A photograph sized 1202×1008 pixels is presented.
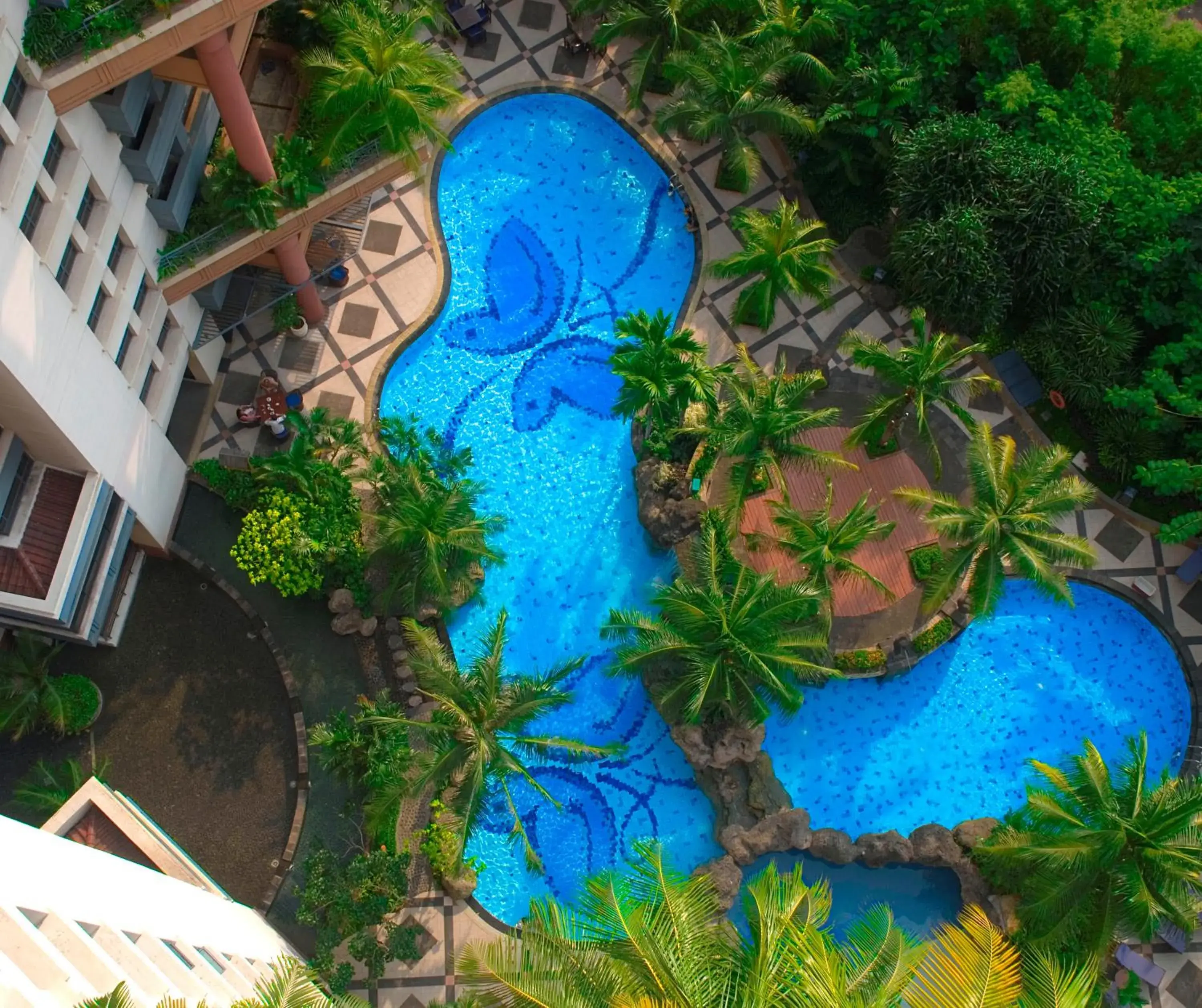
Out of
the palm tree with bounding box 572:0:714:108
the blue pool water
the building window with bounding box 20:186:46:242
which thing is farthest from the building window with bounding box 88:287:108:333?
the palm tree with bounding box 572:0:714:108

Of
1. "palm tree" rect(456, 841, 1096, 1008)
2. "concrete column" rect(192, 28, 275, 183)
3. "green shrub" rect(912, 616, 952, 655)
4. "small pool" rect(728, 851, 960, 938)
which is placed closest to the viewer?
"palm tree" rect(456, 841, 1096, 1008)

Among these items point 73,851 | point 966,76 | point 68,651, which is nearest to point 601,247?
point 966,76

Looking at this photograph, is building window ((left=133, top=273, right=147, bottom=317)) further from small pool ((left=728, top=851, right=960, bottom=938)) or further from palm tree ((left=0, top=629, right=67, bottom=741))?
small pool ((left=728, top=851, right=960, bottom=938))

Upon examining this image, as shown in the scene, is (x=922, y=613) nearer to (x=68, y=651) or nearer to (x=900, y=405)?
(x=900, y=405)

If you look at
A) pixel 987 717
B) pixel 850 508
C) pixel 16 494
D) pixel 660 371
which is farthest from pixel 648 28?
pixel 987 717

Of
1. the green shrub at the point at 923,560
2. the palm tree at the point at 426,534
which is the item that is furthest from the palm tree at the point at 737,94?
the palm tree at the point at 426,534

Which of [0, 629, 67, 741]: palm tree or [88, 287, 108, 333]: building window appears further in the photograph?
[0, 629, 67, 741]: palm tree

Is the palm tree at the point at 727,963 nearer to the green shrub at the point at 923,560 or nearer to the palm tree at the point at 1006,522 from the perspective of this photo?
the palm tree at the point at 1006,522
